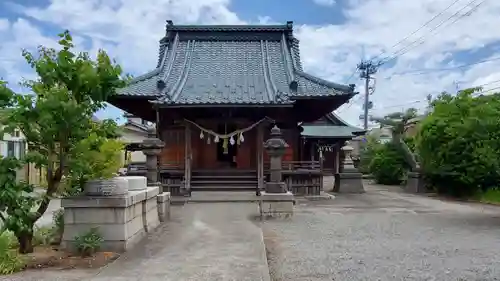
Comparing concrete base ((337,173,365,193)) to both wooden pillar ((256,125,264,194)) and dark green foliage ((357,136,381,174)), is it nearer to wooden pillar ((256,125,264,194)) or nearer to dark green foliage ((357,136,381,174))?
wooden pillar ((256,125,264,194))

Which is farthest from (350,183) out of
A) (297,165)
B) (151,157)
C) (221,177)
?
(151,157)

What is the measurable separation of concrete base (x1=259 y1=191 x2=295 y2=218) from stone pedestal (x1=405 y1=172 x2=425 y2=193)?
13.5 meters

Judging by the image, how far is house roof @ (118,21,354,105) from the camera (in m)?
17.6

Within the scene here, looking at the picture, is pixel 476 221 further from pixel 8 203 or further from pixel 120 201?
pixel 8 203

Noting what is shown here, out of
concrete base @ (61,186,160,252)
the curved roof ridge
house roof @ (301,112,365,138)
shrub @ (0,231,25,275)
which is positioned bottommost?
shrub @ (0,231,25,275)

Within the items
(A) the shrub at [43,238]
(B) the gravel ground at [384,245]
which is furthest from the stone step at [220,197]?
(A) the shrub at [43,238]

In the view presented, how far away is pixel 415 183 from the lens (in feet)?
77.5

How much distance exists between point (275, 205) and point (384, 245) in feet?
13.0

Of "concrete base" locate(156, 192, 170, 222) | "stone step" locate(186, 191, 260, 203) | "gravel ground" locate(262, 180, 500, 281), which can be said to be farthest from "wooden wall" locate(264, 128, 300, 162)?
"concrete base" locate(156, 192, 170, 222)

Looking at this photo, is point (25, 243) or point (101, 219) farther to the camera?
point (101, 219)

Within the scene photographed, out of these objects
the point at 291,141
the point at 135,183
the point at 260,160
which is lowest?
the point at 135,183

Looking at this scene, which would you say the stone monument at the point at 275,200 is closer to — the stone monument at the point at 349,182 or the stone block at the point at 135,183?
the stone block at the point at 135,183

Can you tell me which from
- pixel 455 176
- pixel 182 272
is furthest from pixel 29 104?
pixel 455 176

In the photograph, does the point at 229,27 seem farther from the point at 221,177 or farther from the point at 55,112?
the point at 55,112
